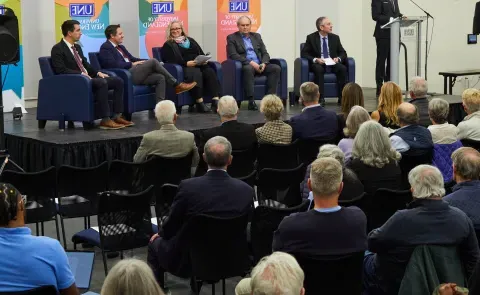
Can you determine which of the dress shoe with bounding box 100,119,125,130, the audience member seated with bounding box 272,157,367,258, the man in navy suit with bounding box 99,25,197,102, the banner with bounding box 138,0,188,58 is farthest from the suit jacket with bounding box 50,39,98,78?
the audience member seated with bounding box 272,157,367,258

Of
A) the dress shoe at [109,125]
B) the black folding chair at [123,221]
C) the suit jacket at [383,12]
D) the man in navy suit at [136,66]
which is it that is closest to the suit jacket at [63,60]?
the dress shoe at [109,125]

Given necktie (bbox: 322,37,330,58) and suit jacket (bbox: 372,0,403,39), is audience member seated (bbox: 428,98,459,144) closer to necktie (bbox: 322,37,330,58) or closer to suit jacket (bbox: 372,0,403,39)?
necktie (bbox: 322,37,330,58)

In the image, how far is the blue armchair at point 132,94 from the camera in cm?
945

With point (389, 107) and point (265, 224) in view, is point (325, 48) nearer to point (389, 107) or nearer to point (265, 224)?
point (389, 107)

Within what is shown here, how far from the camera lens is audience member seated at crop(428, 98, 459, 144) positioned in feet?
21.4

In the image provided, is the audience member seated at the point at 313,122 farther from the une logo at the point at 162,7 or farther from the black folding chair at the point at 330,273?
the une logo at the point at 162,7

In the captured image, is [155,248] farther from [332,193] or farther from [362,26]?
[362,26]

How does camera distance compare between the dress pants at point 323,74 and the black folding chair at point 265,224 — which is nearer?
the black folding chair at point 265,224

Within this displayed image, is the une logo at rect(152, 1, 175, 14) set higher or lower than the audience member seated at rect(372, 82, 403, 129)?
higher

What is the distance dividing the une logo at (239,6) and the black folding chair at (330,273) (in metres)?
8.77

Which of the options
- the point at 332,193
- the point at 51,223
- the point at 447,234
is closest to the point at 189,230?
the point at 332,193

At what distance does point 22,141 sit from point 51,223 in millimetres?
1648

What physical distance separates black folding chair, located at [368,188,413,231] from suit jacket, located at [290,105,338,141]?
2471 mm

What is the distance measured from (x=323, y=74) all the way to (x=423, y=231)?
730 centimetres
